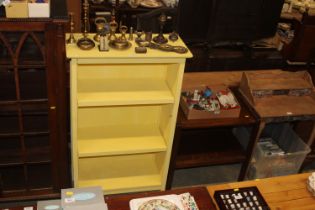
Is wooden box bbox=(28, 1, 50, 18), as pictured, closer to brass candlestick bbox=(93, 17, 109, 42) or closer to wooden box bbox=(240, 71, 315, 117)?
brass candlestick bbox=(93, 17, 109, 42)

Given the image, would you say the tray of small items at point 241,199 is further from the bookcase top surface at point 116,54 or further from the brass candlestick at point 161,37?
the brass candlestick at point 161,37

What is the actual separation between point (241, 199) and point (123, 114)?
107cm

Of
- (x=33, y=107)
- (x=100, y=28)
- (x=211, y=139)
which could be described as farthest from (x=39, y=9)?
(x=211, y=139)

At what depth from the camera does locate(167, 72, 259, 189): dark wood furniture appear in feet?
8.11

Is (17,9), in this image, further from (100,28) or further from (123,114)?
(123,114)

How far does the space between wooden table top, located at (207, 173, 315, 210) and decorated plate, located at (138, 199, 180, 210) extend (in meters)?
0.23

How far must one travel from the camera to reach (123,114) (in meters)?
2.55

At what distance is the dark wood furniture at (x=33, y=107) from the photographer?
190cm

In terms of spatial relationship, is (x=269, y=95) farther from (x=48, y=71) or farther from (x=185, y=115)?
(x=48, y=71)

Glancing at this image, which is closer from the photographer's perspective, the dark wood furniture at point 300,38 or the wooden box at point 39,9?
the wooden box at point 39,9

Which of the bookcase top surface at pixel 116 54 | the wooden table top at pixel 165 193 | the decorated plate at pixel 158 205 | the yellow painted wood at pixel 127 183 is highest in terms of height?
the bookcase top surface at pixel 116 54

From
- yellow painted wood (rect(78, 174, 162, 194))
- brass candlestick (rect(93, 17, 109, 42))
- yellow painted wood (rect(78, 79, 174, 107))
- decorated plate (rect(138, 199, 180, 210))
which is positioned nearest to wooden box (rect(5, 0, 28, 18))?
brass candlestick (rect(93, 17, 109, 42))

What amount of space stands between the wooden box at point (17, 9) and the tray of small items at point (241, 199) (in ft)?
4.03

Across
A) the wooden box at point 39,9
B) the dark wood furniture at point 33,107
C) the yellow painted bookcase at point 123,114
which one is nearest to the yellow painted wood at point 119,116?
the yellow painted bookcase at point 123,114
